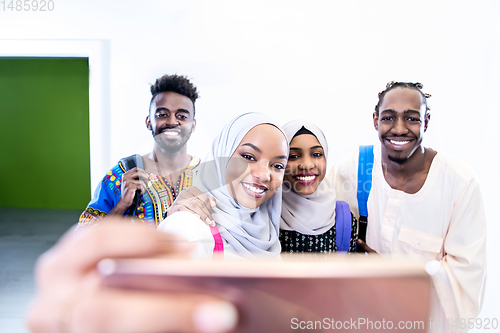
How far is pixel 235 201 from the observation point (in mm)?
982

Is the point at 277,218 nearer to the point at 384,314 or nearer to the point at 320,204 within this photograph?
the point at 320,204

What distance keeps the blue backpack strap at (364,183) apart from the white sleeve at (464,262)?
0.33 meters

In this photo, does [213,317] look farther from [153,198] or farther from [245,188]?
[153,198]

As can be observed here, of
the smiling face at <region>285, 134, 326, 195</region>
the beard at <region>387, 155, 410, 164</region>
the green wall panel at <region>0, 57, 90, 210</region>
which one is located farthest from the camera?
the green wall panel at <region>0, 57, 90, 210</region>

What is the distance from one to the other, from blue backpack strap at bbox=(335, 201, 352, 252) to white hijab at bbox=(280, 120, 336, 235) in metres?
0.03

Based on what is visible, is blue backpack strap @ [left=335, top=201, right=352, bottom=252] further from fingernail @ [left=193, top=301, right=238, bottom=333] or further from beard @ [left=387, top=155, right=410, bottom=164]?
fingernail @ [left=193, top=301, right=238, bottom=333]

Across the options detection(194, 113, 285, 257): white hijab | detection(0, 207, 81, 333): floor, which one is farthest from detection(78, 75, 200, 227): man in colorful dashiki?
detection(0, 207, 81, 333): floor

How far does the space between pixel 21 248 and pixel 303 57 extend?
2.83m

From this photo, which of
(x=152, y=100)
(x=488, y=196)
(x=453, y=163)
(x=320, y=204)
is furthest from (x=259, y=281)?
(x=488, y=196)

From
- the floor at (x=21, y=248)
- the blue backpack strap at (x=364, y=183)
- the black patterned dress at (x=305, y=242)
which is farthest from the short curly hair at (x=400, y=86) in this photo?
the floor at (x=21, y=248)

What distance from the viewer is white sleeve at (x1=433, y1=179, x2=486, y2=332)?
1.11 m

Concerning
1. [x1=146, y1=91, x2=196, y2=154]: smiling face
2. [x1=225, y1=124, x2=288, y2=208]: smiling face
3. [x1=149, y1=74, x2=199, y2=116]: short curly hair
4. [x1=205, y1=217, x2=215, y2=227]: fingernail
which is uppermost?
[x1=149, y1=74, x2=199, y2=116]: short curly hair

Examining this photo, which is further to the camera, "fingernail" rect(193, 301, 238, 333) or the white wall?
the white wall

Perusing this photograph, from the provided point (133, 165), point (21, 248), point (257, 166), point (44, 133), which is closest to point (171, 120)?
point (133, 165)
